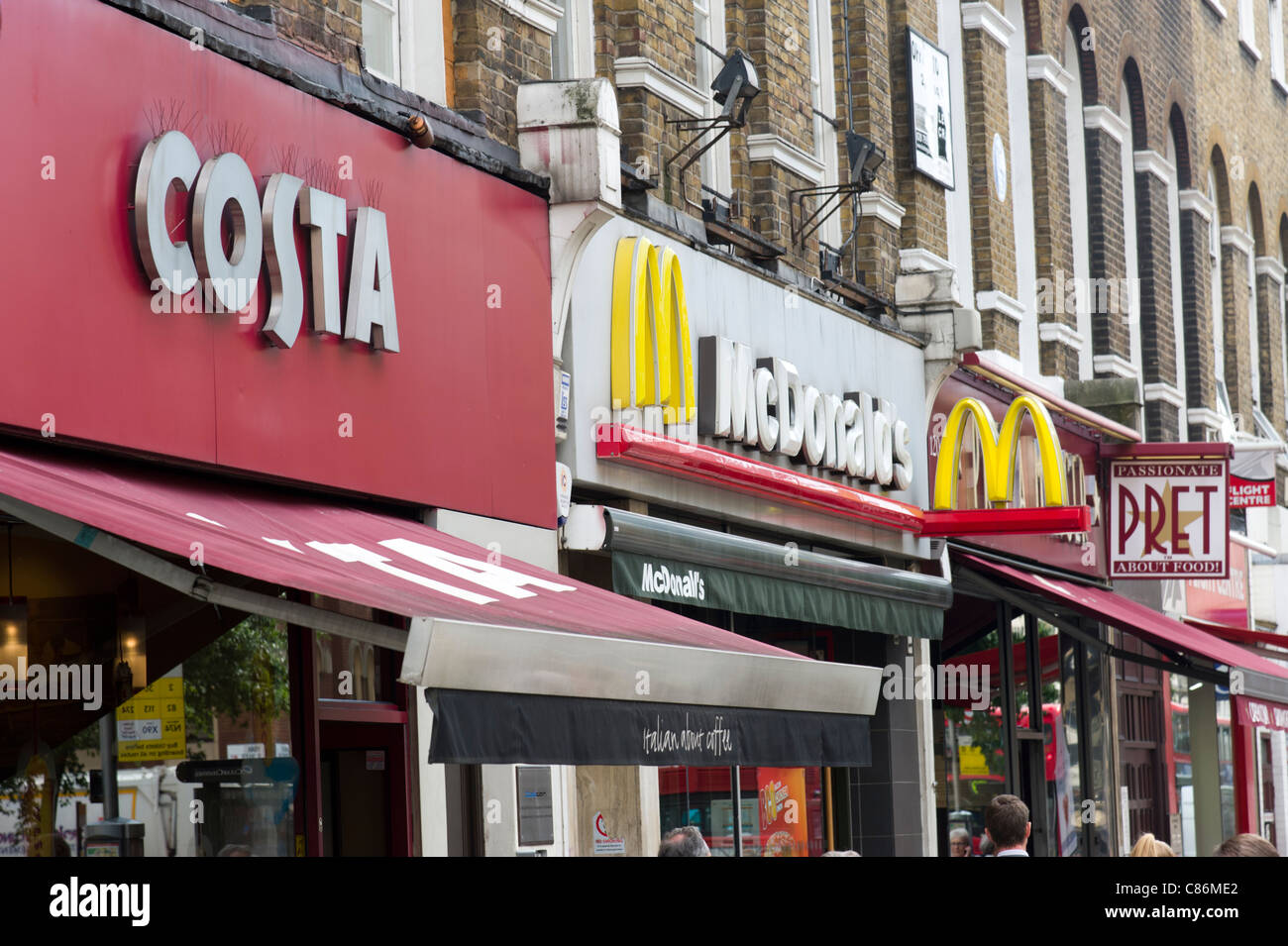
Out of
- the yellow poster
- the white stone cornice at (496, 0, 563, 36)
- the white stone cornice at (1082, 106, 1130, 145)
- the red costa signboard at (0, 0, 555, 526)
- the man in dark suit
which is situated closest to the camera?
the red costa signboard at (0, 0, 555, 526)

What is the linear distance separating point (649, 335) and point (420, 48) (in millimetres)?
1951

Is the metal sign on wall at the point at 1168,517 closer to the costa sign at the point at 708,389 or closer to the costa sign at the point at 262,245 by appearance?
the costa sign at the point at 708,389

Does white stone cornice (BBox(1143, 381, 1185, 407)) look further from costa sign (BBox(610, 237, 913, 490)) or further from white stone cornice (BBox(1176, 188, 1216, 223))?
costa sign (BBox(610, 237, 913, 490))

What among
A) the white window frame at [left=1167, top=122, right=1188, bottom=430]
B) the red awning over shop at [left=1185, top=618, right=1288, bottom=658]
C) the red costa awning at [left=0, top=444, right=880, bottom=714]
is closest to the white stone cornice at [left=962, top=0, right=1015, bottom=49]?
the white window frame at [left=1167, top=122, right=1188, bottom=430]

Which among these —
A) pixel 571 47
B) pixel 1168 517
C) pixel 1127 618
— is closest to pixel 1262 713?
pixel 1127 618

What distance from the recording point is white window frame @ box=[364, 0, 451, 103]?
8.91 meters

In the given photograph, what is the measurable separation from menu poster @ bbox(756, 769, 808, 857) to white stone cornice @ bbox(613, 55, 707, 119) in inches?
167

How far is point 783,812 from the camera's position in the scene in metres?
12.6

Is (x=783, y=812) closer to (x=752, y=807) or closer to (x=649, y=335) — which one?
(x=752, y=807)

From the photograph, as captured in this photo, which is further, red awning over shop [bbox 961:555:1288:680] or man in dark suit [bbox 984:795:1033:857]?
red awning over shop [bbox 961:555:1288:680]

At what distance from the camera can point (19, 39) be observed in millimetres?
5852

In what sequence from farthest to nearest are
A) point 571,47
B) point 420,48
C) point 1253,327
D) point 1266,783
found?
1. point 1253,327
2. point 1266,783
3. point 571,47
4. point 420,48

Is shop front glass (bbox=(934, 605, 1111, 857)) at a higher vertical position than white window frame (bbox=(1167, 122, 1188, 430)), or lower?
lower
